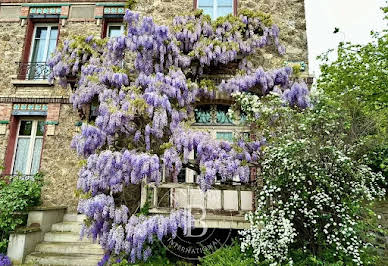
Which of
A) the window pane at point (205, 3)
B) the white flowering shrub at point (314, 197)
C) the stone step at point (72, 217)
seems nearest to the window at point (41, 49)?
the stone step at point (72, 217)

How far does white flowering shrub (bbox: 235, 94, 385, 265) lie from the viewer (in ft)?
12.8

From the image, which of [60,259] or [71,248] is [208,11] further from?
[60,259]

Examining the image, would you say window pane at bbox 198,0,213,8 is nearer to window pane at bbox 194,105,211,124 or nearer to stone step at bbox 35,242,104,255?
window pane at bbox 194,105,211,124

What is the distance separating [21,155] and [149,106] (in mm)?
4132

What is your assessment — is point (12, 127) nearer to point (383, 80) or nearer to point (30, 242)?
point (30, 242)

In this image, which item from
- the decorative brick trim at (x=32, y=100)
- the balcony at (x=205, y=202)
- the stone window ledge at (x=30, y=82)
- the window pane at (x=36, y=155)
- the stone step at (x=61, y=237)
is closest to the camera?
the balcony at (x=205, y=202)

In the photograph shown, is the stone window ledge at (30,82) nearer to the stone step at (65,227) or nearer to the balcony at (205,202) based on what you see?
the stone step at (65,227)

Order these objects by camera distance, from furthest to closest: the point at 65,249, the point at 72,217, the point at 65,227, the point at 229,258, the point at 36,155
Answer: the point at 36,155 < the point at 72,217 < the point at 65,227 < the point at 65,249 < the point at 229,258

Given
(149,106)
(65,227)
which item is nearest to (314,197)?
(149,106)

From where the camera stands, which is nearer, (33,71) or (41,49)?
(33,71)

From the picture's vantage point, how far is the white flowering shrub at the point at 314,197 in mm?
3902

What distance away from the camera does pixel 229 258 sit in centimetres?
422

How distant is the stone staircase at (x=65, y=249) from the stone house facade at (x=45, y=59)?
0.68 m

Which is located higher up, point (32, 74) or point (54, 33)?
point (54, 33)
